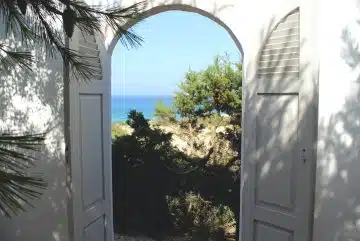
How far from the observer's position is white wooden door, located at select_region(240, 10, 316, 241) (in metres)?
2.23

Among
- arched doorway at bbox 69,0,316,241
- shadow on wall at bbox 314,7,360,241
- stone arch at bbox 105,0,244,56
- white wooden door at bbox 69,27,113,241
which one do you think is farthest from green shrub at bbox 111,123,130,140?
shadow on wall at bbox 314,7,360,241

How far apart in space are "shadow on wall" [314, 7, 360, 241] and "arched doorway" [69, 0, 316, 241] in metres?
0.10

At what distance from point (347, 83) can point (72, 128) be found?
1.81 m

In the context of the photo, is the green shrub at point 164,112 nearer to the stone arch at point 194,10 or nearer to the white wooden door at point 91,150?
the white wooden door at point 91,150

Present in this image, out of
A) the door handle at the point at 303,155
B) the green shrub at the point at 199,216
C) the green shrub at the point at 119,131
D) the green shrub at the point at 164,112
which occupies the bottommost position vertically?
the green shrub at the point at 199,216

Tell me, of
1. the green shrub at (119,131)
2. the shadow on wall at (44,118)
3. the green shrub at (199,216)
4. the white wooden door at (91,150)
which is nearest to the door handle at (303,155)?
the white wooden door at (91,150)

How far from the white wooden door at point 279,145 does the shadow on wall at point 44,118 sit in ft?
4.52

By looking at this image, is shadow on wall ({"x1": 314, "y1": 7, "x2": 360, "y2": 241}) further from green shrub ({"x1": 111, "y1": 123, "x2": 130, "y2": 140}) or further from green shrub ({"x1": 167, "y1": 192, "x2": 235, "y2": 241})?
green shrub ({"x1": 111, "y1": 123, "x2": 130, "y2": 140})

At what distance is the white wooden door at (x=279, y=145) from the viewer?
2.23 metres

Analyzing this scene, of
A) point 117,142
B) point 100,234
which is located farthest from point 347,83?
point 117,142

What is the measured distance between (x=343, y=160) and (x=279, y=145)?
0.43 meters

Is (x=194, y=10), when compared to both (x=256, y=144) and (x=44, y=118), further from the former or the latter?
(x=44, y=118)

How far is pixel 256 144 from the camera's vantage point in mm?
2490

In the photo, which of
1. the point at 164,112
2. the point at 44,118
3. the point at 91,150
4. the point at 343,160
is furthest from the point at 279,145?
the point at 164,112
